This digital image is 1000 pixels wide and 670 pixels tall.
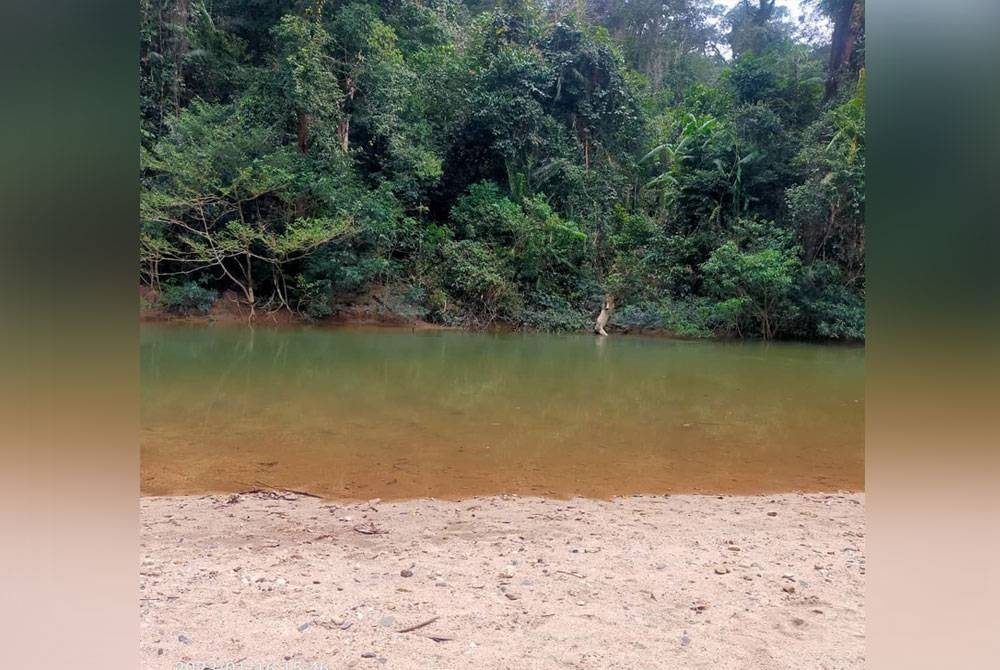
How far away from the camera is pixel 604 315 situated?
13977 millimetres

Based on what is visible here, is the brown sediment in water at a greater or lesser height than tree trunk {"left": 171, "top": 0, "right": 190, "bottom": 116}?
lesser

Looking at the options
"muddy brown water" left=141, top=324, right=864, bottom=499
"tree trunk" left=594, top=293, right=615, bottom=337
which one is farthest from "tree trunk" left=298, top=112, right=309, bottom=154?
"tree trunk" left=594, top=293, right=615, bottom=337

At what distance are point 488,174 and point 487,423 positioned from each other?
10.9 meters

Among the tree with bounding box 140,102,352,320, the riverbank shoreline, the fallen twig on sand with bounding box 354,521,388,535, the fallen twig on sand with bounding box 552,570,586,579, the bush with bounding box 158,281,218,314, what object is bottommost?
the fallen twig on sand with bounding box 354,521,388,535

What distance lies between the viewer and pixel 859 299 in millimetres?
11742

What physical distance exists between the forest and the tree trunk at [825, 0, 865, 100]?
0.16 ft

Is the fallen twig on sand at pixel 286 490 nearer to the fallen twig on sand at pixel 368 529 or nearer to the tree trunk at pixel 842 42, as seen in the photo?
the fallen twig on sand at pixel 368 529

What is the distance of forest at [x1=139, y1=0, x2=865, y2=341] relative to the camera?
489 inches

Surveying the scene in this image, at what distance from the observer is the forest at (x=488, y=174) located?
1242 cm

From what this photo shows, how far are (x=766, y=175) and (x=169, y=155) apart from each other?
12.4 m

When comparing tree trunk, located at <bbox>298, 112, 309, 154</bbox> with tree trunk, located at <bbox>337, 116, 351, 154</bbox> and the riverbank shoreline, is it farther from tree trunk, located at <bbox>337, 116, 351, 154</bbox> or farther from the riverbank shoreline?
the riverbank shoreline

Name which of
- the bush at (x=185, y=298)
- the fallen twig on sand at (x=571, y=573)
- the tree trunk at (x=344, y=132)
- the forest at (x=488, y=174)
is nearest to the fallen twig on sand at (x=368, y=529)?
the fallen twig on sand at (x=571, y=573)

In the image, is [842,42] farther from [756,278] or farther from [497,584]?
[497,584]
